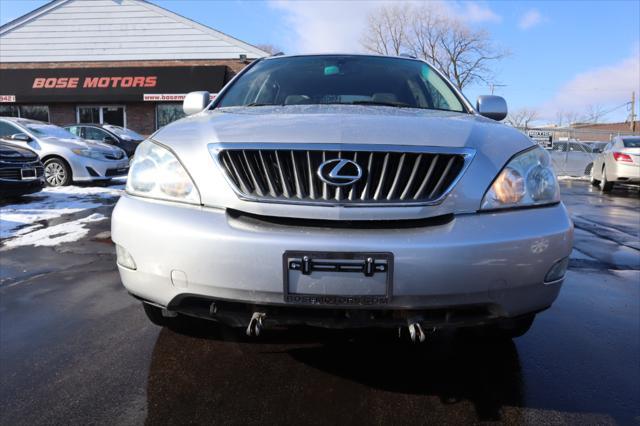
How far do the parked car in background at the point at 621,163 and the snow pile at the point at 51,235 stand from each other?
1171 centimetres

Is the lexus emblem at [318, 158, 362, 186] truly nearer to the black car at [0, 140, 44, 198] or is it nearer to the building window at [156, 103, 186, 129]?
the black car at [0, 140, 44, 198]

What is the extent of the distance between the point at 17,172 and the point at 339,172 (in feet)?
23.8

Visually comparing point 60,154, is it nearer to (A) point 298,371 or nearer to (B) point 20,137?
(B) point 20,137

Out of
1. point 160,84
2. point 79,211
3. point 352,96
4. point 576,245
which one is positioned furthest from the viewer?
point 160,84

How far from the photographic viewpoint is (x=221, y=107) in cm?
288

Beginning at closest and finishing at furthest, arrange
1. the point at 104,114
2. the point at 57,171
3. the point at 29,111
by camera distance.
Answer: the point at 57,171 → the point at 104,114 → the point at 29,111

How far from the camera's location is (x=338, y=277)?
5.39 ft

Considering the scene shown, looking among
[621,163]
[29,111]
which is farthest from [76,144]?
[29,111]

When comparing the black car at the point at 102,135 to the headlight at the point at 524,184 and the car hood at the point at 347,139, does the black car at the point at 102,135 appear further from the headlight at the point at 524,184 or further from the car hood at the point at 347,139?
the headlight at the point at 524,184

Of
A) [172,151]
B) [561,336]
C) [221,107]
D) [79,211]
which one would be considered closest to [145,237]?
[172,151]

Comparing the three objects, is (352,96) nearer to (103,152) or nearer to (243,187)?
(243,187)

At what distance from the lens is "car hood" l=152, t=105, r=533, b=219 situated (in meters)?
1.75

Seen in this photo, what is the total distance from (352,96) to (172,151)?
1503 millimetres

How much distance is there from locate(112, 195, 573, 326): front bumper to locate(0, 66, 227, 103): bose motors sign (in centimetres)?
1889
